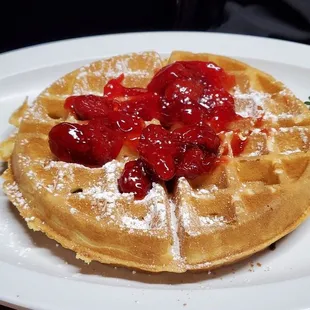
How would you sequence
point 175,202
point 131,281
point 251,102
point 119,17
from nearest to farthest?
point 131,281
point 175,202
point 251,102
point 119,17

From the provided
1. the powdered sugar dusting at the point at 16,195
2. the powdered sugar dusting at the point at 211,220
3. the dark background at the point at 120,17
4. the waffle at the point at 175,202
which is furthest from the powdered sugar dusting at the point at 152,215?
the dark background at the point at 120,17

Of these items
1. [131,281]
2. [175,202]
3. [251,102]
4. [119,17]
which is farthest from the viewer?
[119,17]

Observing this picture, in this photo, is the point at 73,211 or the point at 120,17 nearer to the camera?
the point at 73,211

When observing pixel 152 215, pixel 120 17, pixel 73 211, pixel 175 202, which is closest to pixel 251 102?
pixel 175 202

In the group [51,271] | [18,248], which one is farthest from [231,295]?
[18,248]

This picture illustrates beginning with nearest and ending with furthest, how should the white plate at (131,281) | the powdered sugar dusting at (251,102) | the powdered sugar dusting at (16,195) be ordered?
the white plate at (131,281)
the powdered sugar dusting at (16,195)
the powdered sugar dusting at (251,102)

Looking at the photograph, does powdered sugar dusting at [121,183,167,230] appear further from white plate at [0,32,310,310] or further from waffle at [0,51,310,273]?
white plate at [0,32,310,310]

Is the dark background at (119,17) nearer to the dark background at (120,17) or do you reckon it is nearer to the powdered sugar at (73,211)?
the dark background at (120,17)

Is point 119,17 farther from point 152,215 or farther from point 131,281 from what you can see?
point 131,281

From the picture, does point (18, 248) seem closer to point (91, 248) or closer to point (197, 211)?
point (91, 248)

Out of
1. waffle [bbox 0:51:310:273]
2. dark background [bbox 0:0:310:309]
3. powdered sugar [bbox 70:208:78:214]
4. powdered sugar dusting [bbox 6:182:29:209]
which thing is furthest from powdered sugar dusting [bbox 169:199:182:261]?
dark background [bbox 0:0:310:309]
